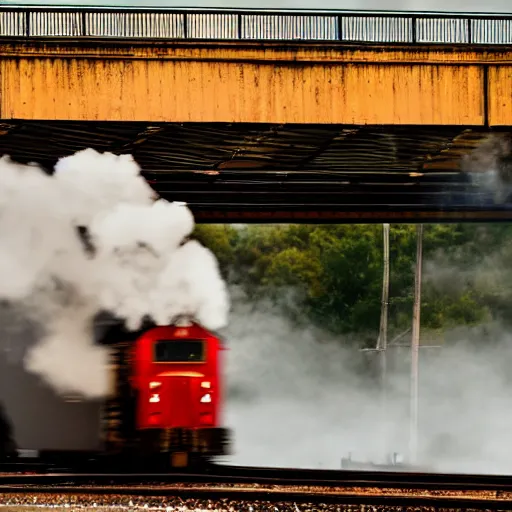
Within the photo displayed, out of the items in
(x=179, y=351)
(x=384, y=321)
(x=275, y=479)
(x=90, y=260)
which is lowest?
(x=275, y=479)

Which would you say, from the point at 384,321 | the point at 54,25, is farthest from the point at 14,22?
the point at 384,321

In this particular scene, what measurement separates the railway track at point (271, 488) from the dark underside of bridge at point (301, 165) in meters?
5.38

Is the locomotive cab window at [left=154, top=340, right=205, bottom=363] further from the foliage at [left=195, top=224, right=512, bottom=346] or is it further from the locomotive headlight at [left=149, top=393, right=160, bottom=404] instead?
the foliage at [left=195, top=224, right=512, bottom=346]

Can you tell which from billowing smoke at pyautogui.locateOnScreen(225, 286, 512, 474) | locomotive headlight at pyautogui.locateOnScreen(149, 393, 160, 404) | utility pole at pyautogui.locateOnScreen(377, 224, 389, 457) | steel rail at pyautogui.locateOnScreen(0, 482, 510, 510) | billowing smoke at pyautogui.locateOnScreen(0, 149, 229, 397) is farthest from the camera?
utility pole at pyautogui.locateOnScreen(377, 224, 389, 457)

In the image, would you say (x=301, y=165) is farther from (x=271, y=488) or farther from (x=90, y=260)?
(x=271, y=488)

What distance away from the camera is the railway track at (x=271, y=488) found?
611 inches

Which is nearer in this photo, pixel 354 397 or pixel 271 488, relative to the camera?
pixel 271 488

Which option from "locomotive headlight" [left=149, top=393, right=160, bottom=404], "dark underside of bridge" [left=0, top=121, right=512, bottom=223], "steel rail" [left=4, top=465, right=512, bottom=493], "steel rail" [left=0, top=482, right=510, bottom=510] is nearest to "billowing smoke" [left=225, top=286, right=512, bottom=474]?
"dark underside of bridge" [left=0, top=121, right=512, bottom=223]

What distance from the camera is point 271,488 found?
16719 millimetres

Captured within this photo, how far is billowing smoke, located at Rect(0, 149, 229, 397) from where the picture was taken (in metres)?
17.6

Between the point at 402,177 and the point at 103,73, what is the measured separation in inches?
367

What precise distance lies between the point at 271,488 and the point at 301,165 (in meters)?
9.51

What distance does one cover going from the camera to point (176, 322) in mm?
17688

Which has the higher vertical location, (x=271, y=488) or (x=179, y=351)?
(x=179, y=351)
